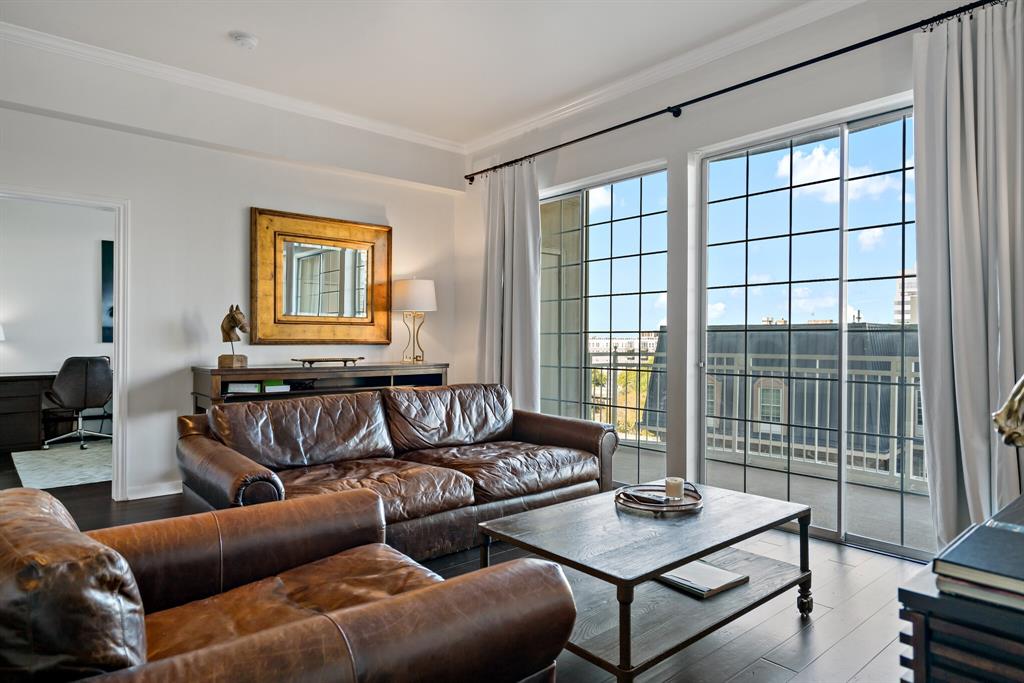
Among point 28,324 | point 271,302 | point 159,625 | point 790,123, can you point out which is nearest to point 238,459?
point 159,625

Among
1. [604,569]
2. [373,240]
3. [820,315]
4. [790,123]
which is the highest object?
[790,123]

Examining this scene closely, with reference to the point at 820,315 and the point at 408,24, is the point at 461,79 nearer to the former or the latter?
the point at 408,24

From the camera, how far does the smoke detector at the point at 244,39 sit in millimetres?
3494

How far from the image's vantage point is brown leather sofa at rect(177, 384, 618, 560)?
269cm

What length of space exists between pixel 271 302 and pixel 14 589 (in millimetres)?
4028

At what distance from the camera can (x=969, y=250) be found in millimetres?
2648

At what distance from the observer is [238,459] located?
2539 mm

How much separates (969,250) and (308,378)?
13.1ft

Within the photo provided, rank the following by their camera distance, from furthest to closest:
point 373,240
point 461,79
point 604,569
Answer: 1. point 373,240
2. point 461,79
3. point 604,569

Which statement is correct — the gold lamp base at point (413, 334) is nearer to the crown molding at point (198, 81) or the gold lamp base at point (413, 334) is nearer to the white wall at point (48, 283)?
the crown molding at point (198, 81)

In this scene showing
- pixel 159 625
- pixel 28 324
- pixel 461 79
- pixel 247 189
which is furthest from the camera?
pixel 28 324

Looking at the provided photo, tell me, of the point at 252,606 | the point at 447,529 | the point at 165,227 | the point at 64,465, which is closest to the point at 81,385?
the point at 64,465

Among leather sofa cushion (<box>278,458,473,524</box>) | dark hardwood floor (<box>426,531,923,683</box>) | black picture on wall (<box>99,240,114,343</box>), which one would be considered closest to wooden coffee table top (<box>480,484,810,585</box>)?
dark hardwood floor (<box>426,531,923,683</box>)

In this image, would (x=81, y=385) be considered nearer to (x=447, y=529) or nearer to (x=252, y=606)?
(x=447, y=529)
